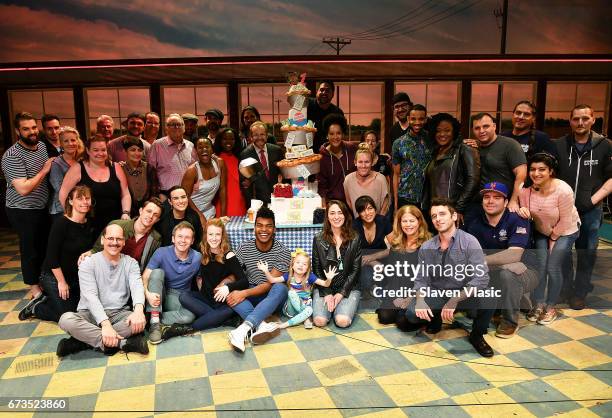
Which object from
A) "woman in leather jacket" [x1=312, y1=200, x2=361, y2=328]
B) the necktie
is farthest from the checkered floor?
the necktie

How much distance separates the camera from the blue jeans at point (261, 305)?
3.49 m

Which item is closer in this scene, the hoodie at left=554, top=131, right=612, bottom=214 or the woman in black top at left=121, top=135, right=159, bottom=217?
the hoodie at left=554, top=131, right=612, bottom=214

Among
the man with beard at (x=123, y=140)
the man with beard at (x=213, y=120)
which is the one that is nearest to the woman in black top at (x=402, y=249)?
the man with beard at (x=213, y=120)

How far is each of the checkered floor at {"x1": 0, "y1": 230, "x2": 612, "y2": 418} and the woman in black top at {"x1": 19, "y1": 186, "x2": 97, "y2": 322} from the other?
1.02 feet

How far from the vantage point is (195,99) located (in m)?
7.80

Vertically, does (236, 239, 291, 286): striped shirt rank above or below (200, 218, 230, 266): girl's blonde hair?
below

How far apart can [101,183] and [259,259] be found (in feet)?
5.09

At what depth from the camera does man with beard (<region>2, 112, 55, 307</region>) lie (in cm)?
395

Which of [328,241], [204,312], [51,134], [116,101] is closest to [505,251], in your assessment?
[328,241]

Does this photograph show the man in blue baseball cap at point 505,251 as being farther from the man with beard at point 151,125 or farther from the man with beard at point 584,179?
the man with beard at point 151,125

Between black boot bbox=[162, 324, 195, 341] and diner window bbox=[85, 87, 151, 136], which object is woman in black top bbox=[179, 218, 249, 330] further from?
diner window bbox=[85, 87, 151, 136]

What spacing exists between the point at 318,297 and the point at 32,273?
8.75ft

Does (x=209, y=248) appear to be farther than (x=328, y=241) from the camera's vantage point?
No

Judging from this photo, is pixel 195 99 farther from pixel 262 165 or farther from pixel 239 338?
pixel 239 338
